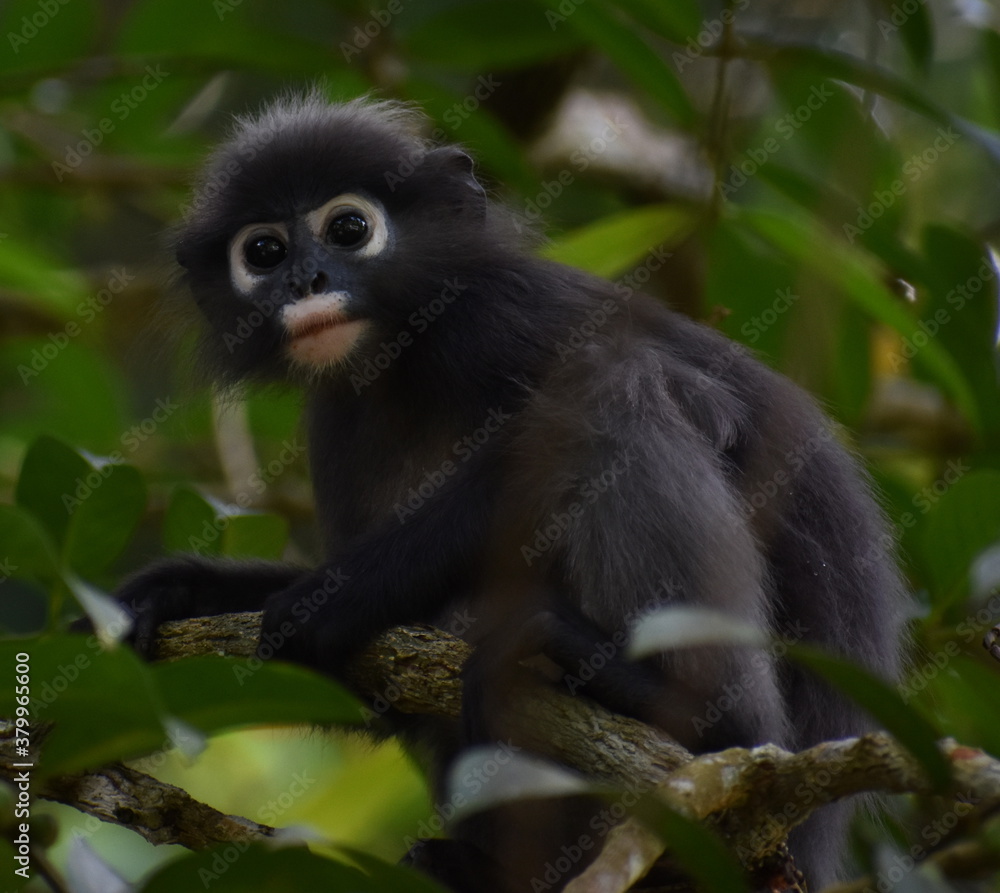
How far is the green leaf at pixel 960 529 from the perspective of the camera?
9.89 feet

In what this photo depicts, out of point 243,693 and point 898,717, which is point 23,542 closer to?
point 243,693

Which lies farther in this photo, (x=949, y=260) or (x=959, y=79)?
(x=959, y=79)

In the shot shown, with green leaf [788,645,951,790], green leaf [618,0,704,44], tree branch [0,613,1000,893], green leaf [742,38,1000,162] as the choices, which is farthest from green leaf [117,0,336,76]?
green leaf [788,645,951,790]

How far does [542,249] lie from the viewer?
4.80 meters

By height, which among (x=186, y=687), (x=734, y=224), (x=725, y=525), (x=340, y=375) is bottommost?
(x=186, y=687)

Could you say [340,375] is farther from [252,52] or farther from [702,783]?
[702,783]

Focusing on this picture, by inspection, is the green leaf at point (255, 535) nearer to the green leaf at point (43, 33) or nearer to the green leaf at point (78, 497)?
the green leaf at point (78, 497)

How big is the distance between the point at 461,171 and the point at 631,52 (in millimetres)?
755

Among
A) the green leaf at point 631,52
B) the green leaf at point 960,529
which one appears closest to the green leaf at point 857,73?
the green leaf at point 631,52

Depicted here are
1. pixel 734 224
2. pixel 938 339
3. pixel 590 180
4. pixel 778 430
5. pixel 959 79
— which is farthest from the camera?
pixel 959 79

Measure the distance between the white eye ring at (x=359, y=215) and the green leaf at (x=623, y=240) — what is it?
62 centimetres

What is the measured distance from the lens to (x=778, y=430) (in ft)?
12.7

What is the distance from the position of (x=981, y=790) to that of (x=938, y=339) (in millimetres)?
2474

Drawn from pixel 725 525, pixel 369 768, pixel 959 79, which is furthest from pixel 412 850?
pixel 959 79
